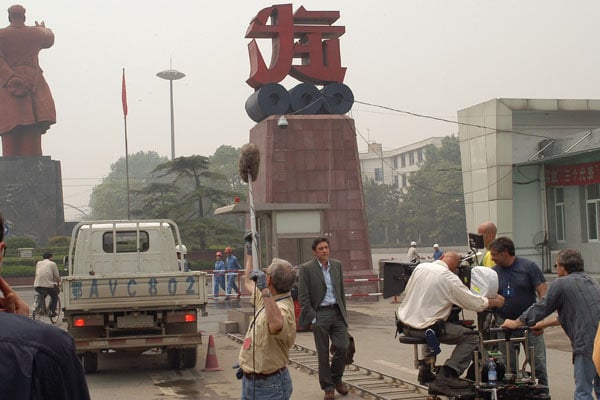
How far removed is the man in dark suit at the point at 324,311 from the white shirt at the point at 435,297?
1430 millimetres

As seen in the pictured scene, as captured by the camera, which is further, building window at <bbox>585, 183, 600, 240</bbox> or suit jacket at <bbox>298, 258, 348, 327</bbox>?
Answer: building window at <bbox>585, 183, 600, 240</bbox>

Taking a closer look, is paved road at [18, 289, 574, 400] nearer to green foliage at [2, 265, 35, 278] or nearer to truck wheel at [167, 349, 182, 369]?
truck wheel at [167, 349, 182, 369]

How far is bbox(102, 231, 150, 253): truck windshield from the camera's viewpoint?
1335cm

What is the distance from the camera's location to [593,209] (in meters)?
27.2

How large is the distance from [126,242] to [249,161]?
7.50 m

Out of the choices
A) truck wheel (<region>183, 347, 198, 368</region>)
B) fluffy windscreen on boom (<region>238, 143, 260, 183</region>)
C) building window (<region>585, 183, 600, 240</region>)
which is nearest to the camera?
fluffy windscreen on boom (<region>238, 143, 260, 183</region>)

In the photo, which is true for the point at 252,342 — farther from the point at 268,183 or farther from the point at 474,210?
the point at 474,210

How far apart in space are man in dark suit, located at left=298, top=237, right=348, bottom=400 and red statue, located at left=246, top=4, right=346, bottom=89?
60.8 ft

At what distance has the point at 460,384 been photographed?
747 centimetres

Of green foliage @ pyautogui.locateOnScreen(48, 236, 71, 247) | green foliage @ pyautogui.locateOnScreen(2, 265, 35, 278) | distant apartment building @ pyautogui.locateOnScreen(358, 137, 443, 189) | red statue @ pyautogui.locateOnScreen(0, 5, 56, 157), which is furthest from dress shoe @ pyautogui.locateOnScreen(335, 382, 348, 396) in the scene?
distant apartment building @ pyautogui.locateOnScreen(358, 137, 443, 189)

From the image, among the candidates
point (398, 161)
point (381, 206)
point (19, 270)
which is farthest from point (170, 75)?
point (398, 161)

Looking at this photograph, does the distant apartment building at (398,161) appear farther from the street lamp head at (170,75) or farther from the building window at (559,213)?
the building window at (559,213)

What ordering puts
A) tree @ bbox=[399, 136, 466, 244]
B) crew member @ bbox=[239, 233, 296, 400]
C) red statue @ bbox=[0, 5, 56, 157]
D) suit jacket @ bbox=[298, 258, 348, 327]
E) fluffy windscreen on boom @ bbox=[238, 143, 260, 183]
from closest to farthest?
1. crew member @ bbox=[239, 233, 296, 400]
2. fluffy windscreen on boom @ bbox=[238, 143, 260, 183]
3. suit jacket @ bbox=[298, 258, 348, 327]
4. red statue @ bbox=[0, 5, 56, 157]
5. tree @ bbox=[399, 136, 466, 244]

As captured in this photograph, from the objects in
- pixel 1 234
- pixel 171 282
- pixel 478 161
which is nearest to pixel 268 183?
pixel 478 161
